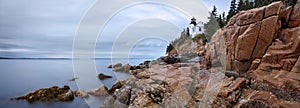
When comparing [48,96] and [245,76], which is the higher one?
[245,76]

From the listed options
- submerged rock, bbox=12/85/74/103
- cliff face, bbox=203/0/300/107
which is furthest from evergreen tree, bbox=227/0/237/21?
submerged rock, bbox=12/85/74/103

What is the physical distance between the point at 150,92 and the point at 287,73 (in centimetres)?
→ 857

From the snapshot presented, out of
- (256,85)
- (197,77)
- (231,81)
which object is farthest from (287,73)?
(197,77)

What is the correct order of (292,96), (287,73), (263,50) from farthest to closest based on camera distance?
(263,50)
(287,73)
(292,96)

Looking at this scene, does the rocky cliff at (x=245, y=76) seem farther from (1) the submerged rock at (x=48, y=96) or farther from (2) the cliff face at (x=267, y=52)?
(1) the submerged rock at (x=48, y=96)

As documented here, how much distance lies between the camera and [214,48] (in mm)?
18656

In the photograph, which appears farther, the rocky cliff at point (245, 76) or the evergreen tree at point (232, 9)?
the evergreen tree at point (232, 9)

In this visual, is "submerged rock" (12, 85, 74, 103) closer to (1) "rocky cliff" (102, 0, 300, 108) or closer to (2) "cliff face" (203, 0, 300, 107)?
(1) "rocky cliff" (102, 0, 300, 108)

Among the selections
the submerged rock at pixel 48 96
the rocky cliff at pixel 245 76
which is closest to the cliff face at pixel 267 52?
the rocky cliff at pixel 245 76

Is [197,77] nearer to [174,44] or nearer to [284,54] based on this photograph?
[284,54]

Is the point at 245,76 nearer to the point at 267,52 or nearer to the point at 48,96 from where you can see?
the point at 267,52

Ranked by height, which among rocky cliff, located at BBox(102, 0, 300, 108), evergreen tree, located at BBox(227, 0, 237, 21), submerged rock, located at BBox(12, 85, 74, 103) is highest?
evergreen tree, located at BBox(227, 0, 237, 21)

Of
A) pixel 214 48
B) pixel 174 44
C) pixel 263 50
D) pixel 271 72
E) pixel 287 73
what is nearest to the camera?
pixel 287 73

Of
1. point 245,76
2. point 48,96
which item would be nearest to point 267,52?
point 245,76
